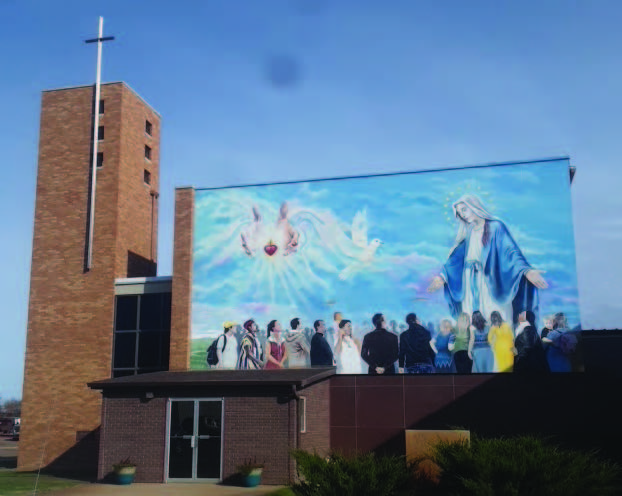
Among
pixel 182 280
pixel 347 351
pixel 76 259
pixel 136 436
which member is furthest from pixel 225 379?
pixel 76 259

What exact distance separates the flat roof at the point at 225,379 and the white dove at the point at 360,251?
3776 millimetres

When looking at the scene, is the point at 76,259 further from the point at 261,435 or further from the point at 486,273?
the point at 486,273

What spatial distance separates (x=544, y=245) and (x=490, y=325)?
348cm

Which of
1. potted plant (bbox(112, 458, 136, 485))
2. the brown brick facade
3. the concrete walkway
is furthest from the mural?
the concrete walkway

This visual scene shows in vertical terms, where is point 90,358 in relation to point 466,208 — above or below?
below

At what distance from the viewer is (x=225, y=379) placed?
2405 centimetres

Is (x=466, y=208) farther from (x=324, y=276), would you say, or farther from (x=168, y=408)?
(x=168, y=408)

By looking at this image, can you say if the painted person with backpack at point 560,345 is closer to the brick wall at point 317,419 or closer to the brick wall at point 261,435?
the brick wall at point 317,419

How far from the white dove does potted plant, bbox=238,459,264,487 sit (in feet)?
27.7

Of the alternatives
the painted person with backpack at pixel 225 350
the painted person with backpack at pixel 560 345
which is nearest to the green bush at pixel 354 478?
the painted person with backpack at pixel 560 345

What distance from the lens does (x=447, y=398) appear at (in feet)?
87.0

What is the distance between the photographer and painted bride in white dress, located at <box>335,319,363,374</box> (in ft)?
90.2

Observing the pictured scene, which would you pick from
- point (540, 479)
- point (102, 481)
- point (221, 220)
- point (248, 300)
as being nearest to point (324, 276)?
point (248, 300)

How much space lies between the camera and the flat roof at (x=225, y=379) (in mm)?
23281
